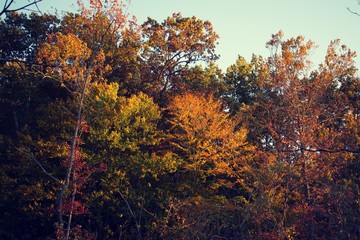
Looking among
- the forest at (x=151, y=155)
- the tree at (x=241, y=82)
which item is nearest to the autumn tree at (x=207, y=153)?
the forest at (x=151, y=155)

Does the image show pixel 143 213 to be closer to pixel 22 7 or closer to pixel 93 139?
pixel 93 139

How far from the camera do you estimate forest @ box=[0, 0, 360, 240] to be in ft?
43.7

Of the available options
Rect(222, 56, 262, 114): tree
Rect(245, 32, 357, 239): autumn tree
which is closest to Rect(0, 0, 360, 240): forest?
Rect(245, 32, 357, 239): autumn tree

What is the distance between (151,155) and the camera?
1816 centimetres

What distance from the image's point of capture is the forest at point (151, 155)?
1333 centimetres

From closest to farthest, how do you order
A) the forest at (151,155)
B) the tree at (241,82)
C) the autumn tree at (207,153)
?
the forest at (151,155), the autumn tree at (207,153), the tree at (241,82)

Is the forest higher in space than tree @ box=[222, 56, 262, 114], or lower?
lower

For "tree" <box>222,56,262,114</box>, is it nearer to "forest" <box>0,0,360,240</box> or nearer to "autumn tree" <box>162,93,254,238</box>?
"forest" <box>0,0,360,240</box>

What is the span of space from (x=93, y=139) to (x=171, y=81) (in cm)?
908

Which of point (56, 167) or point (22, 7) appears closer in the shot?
point (22, 7)

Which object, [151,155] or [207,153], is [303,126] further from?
[151,155]

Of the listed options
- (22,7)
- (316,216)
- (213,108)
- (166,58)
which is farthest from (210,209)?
(166,58)

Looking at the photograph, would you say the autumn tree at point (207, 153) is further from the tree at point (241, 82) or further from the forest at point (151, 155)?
the tree at point (241, 82)

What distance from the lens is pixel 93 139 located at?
57.8ft
